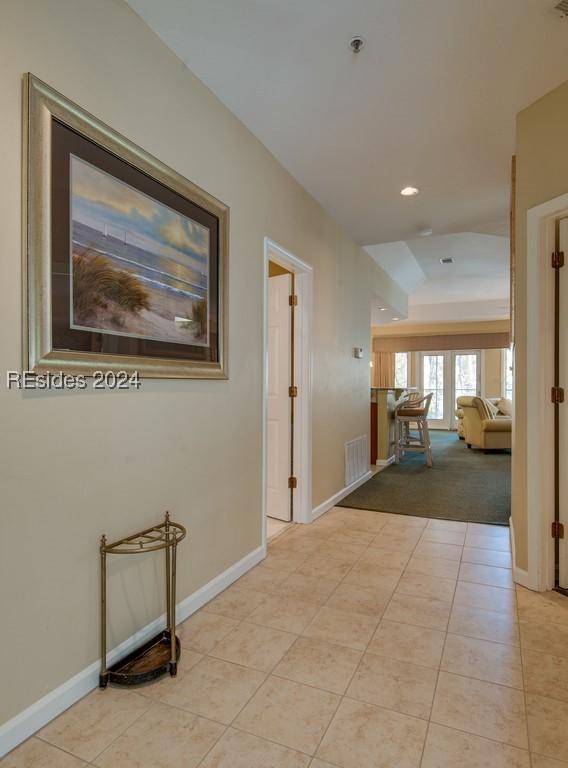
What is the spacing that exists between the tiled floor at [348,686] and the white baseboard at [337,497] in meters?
1.08

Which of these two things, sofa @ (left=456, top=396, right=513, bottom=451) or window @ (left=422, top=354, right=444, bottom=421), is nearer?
sofa @ (left=456, top=396, right=513, bottom=451)

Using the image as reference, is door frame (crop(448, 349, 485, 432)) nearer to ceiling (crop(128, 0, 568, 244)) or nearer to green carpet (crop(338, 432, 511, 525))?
green carpet (crop(338, 432, 511, 525))

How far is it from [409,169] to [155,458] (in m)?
2.67

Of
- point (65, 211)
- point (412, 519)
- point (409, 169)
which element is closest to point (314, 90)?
point (409, 169)

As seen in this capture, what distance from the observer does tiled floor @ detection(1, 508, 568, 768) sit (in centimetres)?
137

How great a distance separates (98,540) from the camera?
168cm

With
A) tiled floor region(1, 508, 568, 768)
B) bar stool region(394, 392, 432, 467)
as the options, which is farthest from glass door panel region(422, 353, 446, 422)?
tiled floor region(1, 508, 568, 768)

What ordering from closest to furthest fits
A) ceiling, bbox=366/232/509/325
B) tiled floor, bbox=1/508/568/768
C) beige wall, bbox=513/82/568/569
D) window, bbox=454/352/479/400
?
tiled floor, bbox=1/508/568/768 < beige wall, bbox=513/82/568/569 < ceiling, bbox=366/232/509/325 < window, bbox=454/352/479/400

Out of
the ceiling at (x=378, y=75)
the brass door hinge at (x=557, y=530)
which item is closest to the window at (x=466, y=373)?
the ceiling at (x=378, y=75)

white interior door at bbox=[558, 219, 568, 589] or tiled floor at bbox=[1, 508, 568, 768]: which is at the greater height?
white interior door at bbox=[558, 219, 568, 589]

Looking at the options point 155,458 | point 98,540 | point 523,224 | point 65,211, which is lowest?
point 98,540

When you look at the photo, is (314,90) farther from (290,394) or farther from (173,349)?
(290,394)

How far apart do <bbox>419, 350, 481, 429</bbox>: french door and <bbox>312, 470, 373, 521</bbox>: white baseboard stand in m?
7.03

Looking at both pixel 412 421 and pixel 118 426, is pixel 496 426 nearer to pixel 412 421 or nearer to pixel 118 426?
pixel 412 421
